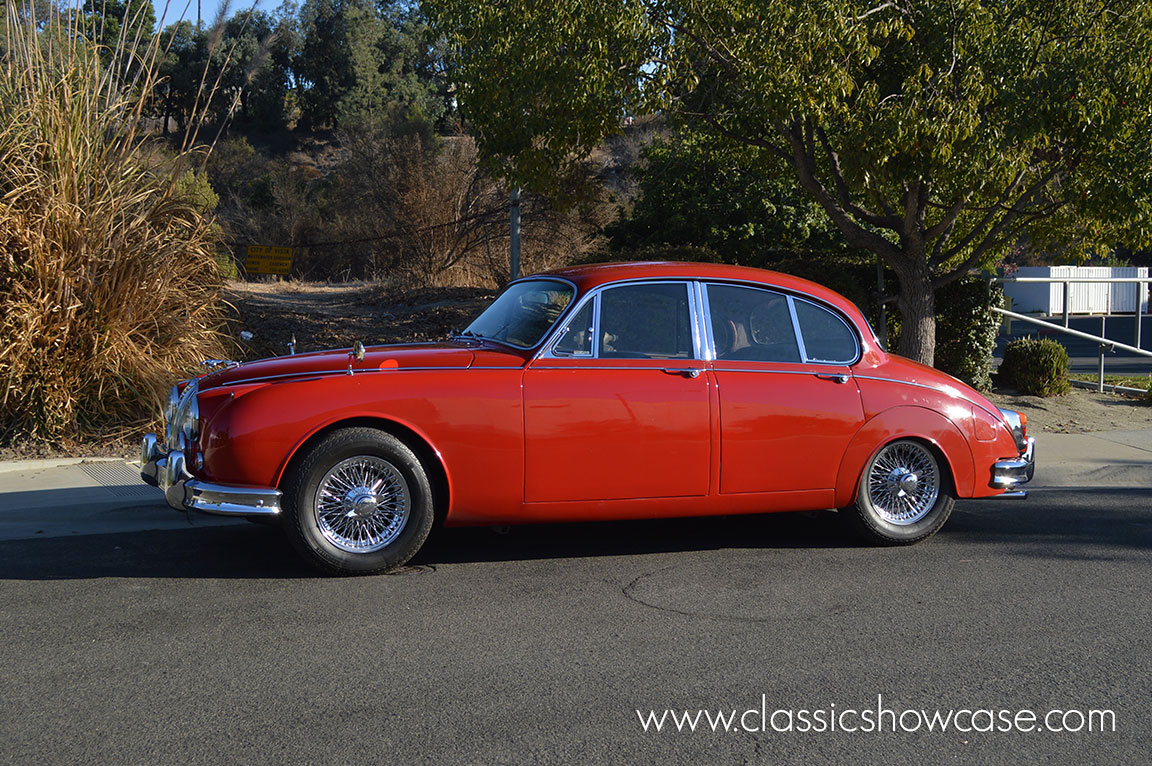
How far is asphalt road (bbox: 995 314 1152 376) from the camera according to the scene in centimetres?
1894

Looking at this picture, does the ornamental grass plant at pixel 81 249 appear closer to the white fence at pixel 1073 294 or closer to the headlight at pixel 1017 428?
the headlight at pixel 1017 428

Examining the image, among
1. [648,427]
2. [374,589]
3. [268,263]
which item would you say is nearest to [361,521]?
[374,589]

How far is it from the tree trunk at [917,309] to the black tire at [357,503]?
7961mm

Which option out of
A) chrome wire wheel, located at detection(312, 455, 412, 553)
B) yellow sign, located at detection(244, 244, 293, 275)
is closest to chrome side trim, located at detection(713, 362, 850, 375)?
chrome wire wheel, located at detection(312, 455, 412, 553)

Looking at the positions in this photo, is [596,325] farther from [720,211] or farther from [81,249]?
[720,211]

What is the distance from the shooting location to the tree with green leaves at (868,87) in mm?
9148

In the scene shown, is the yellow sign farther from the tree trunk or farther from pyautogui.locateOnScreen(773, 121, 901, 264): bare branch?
A: the tree trunk

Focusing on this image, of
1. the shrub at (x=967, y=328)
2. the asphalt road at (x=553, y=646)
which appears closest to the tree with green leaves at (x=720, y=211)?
the shrub at (x=967, y=328)

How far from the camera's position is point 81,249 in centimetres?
810

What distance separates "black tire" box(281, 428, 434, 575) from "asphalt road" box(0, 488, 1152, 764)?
0.19 metres

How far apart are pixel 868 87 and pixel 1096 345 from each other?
19.2m

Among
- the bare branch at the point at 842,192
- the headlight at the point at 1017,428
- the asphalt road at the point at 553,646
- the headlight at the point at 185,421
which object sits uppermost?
the bare branch at the point at 842,192

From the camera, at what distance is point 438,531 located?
6414 millimetres

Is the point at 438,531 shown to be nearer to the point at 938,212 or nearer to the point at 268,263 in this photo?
the point at 938,212
